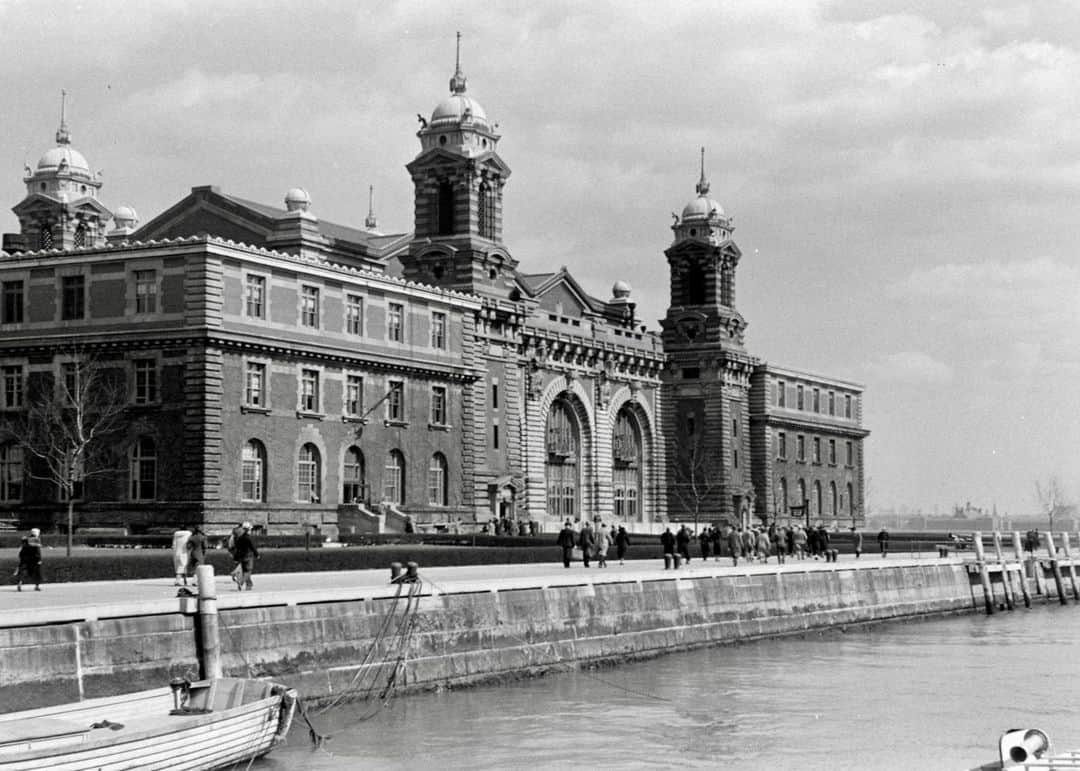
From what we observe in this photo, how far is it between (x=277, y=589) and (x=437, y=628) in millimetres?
4370

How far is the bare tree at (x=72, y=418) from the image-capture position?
237 feet

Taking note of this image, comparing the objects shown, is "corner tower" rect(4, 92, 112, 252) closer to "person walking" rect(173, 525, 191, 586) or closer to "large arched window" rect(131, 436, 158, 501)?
"large arched window" rect(131, 436, 158, 501)

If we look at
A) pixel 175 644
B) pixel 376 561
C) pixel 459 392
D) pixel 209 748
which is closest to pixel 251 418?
pixel 459 392

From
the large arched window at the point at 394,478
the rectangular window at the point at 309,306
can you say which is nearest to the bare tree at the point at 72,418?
the rectangular window at the point at 309,306

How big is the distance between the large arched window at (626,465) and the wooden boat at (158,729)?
8756 cm

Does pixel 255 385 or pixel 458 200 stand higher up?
pixel 458 200

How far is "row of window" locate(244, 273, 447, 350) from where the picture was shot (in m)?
74.6

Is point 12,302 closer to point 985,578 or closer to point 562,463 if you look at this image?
point 562,463

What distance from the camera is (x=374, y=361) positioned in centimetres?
8150

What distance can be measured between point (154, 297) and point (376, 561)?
983 inches

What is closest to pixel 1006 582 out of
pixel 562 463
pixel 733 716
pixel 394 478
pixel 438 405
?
pixel 394 478

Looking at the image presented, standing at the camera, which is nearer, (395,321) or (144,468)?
(144,468)

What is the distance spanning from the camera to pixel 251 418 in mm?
74062

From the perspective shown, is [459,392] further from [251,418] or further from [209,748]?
[209,748]
